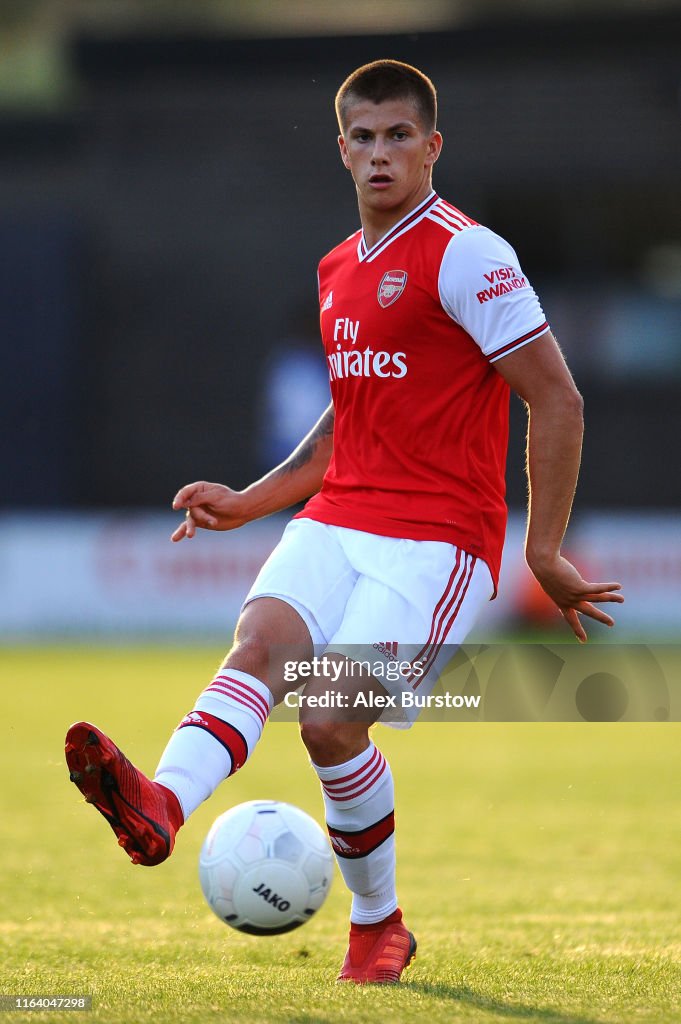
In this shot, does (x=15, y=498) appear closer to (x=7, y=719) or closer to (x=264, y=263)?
(x=264, y=263)

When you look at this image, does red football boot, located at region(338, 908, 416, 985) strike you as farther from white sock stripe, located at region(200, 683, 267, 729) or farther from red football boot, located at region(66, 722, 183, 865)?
red football boot, located at region(66, 722, 183, 865)

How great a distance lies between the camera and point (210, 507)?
4227 millimetres

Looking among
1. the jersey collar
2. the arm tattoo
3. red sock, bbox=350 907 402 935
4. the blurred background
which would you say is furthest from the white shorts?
the blurred background

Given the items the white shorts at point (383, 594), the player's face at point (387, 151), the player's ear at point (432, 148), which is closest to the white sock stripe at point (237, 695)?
the white shorts at point (383, 594)

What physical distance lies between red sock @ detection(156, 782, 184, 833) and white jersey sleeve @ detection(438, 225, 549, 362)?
4.38 ft

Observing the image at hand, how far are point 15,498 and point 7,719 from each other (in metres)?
9.19

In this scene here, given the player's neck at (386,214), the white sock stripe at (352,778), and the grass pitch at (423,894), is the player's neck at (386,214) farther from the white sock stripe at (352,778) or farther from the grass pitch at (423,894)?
the grass pitch at (423,894)

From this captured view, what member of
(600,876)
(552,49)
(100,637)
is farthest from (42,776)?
(552,49)

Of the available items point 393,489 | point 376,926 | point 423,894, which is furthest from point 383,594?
point 423,894

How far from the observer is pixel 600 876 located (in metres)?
5.66

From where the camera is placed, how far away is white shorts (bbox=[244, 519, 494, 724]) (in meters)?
3.72

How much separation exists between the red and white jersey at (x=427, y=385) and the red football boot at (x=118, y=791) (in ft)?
3.21

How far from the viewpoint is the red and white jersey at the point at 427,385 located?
3.82 meters

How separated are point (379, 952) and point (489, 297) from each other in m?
1.73
